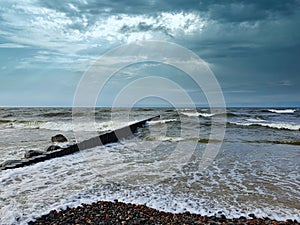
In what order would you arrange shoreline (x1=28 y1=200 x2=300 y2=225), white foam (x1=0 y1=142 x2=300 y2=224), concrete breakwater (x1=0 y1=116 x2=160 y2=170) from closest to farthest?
shoreline (x1=28 y1=200 x2=300 y2=225) → white foam (x1=0 y1=142 x2=300 y2=224) → concrete breakwater (x1=0 y1=116 x2=160 y2=170)

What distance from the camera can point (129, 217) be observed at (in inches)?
147

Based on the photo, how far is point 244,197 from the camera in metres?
4.89

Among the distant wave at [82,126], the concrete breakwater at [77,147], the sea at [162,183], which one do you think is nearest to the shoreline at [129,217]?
the sea at [162,183]

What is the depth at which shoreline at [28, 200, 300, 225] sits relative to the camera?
3592mm

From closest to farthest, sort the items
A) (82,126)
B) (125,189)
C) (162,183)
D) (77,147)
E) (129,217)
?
(129,217) < (125,189) < (162,183) < (77,147) < (82,126)

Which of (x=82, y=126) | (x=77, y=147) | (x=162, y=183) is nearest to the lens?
(x=162, y=183)

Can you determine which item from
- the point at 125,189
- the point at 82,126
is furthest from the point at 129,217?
the point at 82,126

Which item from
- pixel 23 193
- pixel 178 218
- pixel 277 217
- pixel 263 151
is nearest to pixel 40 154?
pixel 23 193

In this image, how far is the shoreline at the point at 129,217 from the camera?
3.59 metres

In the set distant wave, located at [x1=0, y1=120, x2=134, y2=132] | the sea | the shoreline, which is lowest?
distant wave, located at [x1=0, y1=120, x2=134, y2=132]

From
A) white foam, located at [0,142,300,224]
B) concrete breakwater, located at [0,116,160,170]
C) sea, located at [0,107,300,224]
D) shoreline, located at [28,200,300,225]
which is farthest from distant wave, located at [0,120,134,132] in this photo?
shoreline, located at [28,200,300,225]

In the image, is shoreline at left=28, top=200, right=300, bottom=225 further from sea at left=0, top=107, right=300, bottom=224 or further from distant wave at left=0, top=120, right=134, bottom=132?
distant wave at left=0, top=120, right=134, bottom=132

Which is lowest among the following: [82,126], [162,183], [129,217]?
[82,126]

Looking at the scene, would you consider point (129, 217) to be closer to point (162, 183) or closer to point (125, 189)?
point (125, 189)
